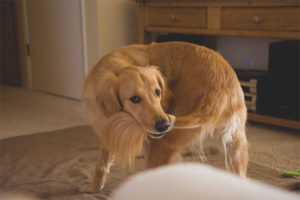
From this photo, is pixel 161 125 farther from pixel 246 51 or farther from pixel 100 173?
pixel 246 51

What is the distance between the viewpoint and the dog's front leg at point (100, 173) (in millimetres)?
1703

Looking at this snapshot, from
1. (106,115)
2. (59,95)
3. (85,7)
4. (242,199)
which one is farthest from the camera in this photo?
(59,95)

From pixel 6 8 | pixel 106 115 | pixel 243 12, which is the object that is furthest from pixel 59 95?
pixel 106 115

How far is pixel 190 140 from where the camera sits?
1.40 meters

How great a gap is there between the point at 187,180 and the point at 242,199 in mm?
44

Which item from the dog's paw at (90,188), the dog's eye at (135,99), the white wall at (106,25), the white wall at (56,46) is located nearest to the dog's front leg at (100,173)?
the dog's paw at (90,188)

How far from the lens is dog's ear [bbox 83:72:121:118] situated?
136 centimetres

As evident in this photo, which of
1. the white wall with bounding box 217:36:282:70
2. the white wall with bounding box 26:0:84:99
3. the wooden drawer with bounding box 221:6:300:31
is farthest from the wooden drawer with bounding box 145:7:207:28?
the white wall with bounding box 26:0:84:99

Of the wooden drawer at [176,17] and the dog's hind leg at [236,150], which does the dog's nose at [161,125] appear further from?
the wooden drawer at [176,17]

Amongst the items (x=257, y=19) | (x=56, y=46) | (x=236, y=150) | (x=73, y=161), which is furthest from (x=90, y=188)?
(x=56, y=46)

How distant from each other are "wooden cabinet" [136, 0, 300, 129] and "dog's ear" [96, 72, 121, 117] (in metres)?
1.35

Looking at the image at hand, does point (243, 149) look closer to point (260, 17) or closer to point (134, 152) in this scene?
point (134, 152)

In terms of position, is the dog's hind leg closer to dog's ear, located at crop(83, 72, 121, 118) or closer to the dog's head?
the dog's head

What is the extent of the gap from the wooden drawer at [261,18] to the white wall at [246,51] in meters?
0.54
